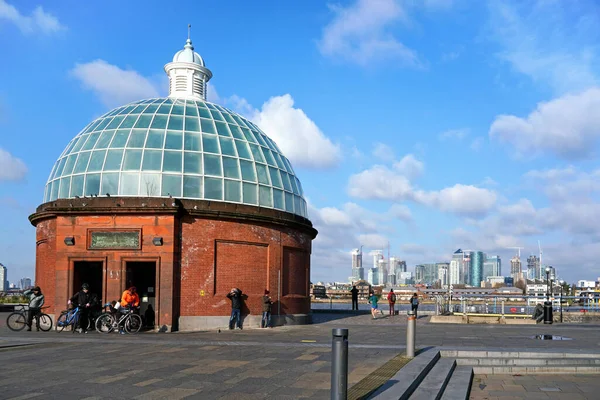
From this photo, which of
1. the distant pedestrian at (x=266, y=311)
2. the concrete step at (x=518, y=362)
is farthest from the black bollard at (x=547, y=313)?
the concrete step at (x=518, y=362)

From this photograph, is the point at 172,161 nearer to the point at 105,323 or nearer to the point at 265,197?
the point at 265,197

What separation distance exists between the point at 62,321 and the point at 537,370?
16.1 m

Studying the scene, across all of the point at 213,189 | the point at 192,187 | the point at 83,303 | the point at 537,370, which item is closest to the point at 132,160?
the point at 192,187

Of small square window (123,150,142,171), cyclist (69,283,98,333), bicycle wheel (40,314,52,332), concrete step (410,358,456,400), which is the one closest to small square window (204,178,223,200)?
small square window (123,150,142,171)

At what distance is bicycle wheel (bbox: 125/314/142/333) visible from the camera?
20.4 metres

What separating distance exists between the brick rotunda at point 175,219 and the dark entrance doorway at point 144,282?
1.9 inches

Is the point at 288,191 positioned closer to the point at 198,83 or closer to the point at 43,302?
the point at 198,83

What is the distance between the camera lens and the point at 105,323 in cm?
2064

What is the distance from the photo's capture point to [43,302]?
2170cm

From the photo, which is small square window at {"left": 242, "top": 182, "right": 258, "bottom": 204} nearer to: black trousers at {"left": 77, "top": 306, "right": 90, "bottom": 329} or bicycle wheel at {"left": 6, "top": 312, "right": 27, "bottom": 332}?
black trousers at {"left": 77, "top": 306, "right": 90, "bottom": 329}

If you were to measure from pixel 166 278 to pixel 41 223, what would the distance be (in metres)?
7.23

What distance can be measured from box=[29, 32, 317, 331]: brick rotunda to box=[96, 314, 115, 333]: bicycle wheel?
4.35 feet

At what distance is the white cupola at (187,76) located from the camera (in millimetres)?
30656

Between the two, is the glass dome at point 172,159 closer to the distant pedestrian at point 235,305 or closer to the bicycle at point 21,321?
the distant pedestrian at point 235,305
